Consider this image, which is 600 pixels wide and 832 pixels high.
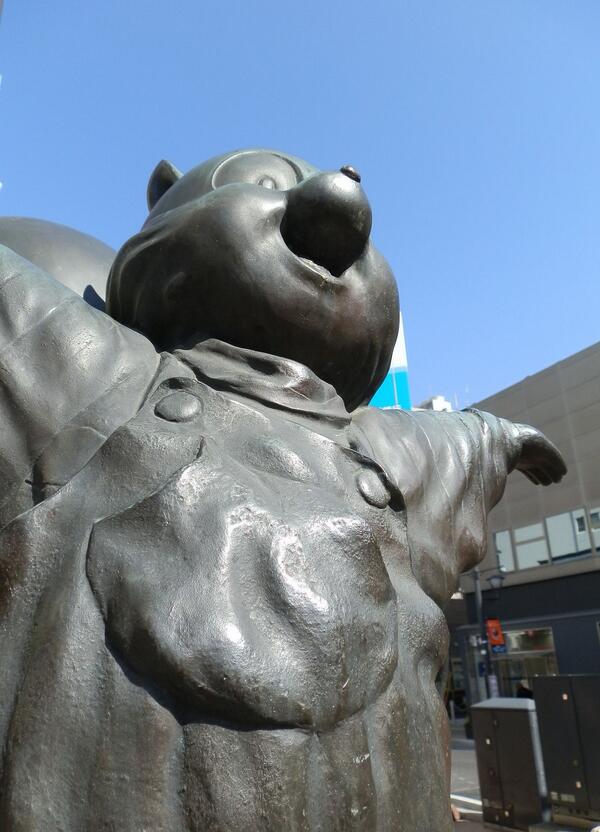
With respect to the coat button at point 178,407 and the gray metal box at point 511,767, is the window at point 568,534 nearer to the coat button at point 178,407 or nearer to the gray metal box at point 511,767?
the gray metal box at point 511,767

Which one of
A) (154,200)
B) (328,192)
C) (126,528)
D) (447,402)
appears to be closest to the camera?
(126,528)

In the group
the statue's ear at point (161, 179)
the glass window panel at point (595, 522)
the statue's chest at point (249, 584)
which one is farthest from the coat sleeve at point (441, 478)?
the glass window panel at point (595, 522)

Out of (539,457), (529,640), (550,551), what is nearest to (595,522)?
(550,551)

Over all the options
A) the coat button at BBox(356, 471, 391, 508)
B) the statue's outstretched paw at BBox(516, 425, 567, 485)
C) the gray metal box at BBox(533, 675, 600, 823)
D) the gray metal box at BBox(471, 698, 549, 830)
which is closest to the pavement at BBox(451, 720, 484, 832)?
the gray metal box at BBox(471, 698, 549, 830)

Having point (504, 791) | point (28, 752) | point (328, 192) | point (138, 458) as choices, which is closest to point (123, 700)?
point (28, 752)

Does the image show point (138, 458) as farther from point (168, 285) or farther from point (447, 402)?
point (447, 402)

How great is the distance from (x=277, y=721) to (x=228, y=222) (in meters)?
1.20

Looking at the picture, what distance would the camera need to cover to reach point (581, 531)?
17422 millimetres

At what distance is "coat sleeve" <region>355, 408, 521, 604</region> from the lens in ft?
6.41

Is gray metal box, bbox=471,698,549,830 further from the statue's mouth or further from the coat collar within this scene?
the statue's mouth

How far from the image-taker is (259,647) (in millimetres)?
1262

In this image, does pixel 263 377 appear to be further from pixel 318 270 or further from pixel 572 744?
pixel 572 744

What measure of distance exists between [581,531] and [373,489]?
17.3 metres

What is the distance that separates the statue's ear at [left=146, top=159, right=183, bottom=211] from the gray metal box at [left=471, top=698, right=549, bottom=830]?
6.16 metres
